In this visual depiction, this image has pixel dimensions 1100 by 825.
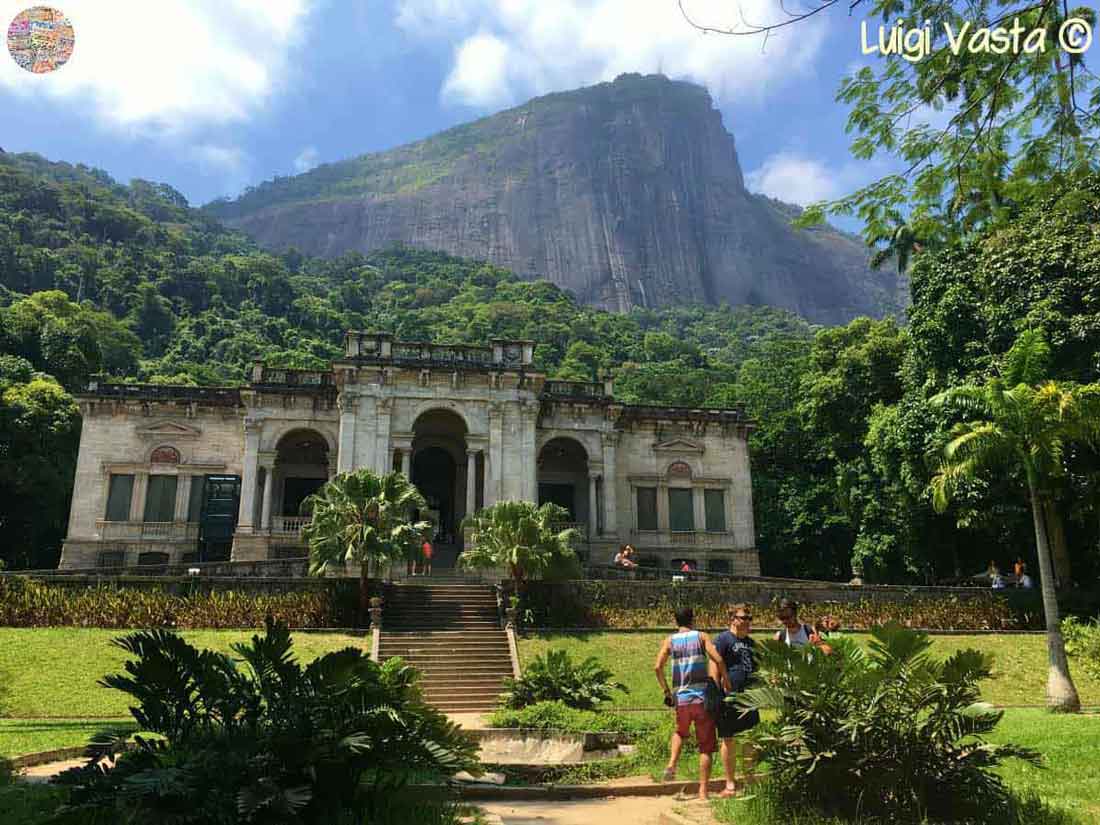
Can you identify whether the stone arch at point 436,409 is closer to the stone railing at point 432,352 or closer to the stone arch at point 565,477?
the stone railing at point 432,352

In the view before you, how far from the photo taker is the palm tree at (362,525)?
21.8m


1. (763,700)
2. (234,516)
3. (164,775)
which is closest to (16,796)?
(164,775)

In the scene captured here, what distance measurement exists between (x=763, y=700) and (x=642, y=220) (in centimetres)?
17217

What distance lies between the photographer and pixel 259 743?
5.64m

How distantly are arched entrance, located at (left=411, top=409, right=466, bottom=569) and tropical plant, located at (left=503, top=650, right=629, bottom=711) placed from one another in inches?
650

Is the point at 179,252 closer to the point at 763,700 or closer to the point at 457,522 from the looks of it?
the point at 457,522

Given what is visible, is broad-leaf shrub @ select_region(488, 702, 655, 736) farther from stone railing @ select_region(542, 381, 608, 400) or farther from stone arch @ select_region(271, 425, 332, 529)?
stone arch @ select_region(271, 425, 332, 529)

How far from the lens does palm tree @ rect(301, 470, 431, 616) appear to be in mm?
21750

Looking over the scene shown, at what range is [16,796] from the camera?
7316 mm

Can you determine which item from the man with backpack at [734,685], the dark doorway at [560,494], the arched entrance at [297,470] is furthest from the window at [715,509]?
the man with backpack at [734,685]

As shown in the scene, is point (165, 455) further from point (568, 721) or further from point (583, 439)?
point (568, 721)

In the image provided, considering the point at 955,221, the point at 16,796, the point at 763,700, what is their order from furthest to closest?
the point at 955,221
the point at 16,796
the point at 763,700

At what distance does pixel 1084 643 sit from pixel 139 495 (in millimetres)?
31425

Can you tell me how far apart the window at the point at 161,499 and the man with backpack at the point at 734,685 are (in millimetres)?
28577
